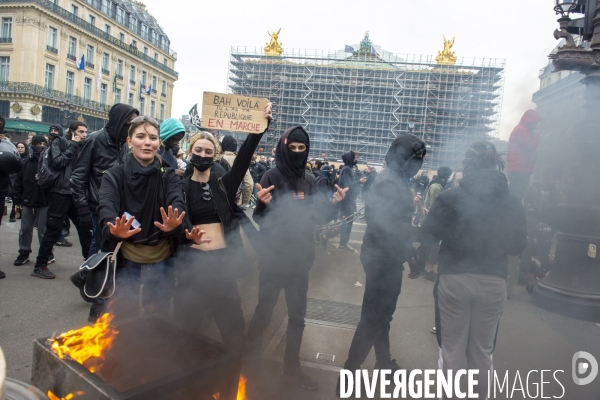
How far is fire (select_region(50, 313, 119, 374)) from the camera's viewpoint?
191cm

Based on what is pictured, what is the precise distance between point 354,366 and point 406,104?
20.3ft

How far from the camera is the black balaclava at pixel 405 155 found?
9.25 ft

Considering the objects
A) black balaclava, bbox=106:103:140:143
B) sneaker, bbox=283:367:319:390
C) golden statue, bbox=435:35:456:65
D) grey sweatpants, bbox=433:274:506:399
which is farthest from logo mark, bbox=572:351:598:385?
black balaclava, bbox=106:103:140:143

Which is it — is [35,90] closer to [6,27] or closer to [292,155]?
[6,27]

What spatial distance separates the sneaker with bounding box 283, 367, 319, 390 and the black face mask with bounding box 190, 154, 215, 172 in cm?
155

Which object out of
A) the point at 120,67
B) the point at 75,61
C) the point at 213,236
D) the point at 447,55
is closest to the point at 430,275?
the point at 447,55

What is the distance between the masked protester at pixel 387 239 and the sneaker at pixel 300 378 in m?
0.18

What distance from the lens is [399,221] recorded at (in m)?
2.83

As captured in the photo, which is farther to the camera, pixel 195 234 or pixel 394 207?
pixel 394 207

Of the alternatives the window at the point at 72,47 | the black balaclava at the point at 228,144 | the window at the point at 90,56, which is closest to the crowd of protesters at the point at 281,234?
the black balaclava at the point at 228,144

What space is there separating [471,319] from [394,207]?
2.79ft

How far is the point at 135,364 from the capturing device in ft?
7.08

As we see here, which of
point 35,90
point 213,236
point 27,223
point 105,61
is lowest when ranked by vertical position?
point 27,223

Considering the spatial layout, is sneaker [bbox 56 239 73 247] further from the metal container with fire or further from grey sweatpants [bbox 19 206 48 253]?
the metal container with fire
